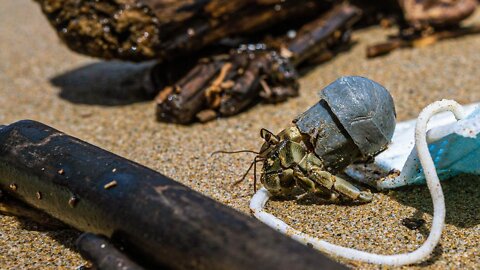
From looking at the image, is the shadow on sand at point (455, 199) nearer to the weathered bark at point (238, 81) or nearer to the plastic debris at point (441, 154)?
the plastic debris at point (441, 154)

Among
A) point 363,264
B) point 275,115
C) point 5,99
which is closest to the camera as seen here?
point 363,264

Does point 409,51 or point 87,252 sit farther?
point 409,51

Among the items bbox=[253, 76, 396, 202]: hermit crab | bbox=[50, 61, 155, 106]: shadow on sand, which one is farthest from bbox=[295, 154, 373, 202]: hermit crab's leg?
bbox=[50, 61, 155, 106]: shadow on sand

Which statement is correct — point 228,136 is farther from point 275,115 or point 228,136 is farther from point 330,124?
point 330,124

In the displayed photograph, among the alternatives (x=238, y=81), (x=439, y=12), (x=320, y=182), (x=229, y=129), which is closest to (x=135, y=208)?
(x=320, y=182)

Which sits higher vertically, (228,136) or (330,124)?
(330,124)

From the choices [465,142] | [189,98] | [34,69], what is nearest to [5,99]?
[34,69]

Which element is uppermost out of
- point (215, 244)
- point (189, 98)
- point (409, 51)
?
point (215, 244)
